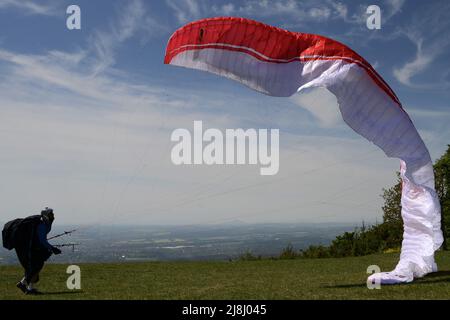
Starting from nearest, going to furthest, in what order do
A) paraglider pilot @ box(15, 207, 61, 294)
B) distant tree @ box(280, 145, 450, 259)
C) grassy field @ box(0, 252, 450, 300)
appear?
grassy field @ box(0, 252, 450, 300)
paraglider pilot @ box(15, 207, 61, 294)
distant tree @ box(280, 145, 450, 259)

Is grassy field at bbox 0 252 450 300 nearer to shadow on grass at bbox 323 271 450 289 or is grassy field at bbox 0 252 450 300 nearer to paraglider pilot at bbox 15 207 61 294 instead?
shadow on grass at bbox 323 271 450 289

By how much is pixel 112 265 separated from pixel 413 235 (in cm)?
1204

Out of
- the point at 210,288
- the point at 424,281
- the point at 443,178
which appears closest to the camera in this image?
the point at 424,281

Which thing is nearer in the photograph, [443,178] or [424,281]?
[424,281]

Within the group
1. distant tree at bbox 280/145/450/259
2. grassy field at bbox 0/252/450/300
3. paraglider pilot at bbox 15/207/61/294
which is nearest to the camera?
grassy field at bbox 0/252/450/300

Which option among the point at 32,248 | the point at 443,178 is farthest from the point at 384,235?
the point at 32,248

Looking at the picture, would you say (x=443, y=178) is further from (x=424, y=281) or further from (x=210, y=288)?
(x=210, y=288)

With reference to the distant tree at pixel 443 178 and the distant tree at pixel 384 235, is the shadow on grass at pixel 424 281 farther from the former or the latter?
the distant tree at pixel 443 178

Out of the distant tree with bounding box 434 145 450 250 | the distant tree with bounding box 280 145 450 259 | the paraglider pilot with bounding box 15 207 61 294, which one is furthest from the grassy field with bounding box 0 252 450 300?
the distant tree with bounding box 434 145 450 250

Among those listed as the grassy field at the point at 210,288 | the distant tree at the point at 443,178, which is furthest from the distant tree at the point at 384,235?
the grassy field at the point at 210,288
